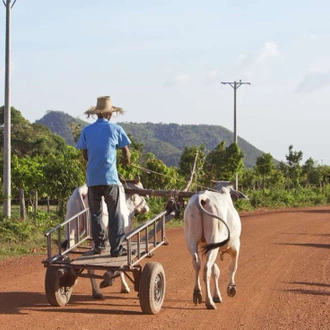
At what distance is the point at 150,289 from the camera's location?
26.2 feet

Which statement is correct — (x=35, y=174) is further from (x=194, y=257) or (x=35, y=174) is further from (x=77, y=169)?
(x=194, y=257)

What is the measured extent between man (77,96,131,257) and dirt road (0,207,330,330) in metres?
0.91

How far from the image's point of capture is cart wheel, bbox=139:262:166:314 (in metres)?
7.96

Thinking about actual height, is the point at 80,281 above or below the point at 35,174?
→ below

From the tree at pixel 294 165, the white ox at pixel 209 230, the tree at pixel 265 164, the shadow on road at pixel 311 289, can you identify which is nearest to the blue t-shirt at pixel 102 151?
the white ox at pixel 209 230

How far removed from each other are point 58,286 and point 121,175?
3.94m

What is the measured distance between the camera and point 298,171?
4981 centimetres

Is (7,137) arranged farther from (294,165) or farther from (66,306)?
(294,165)

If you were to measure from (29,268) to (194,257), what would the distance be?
4493 millimetres

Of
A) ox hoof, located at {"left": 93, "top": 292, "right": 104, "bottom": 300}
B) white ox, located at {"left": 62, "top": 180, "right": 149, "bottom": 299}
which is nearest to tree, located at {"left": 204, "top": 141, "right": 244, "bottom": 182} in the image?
white ox, located at {"left": 62, "top": 180, "right": 149, "bottom": 299}

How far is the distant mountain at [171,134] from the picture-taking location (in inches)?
5108

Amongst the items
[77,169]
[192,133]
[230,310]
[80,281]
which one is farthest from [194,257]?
[192,133]

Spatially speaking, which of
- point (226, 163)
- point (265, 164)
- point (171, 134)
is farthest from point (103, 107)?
point (171, 134)

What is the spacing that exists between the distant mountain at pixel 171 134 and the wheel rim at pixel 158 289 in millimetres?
112655
